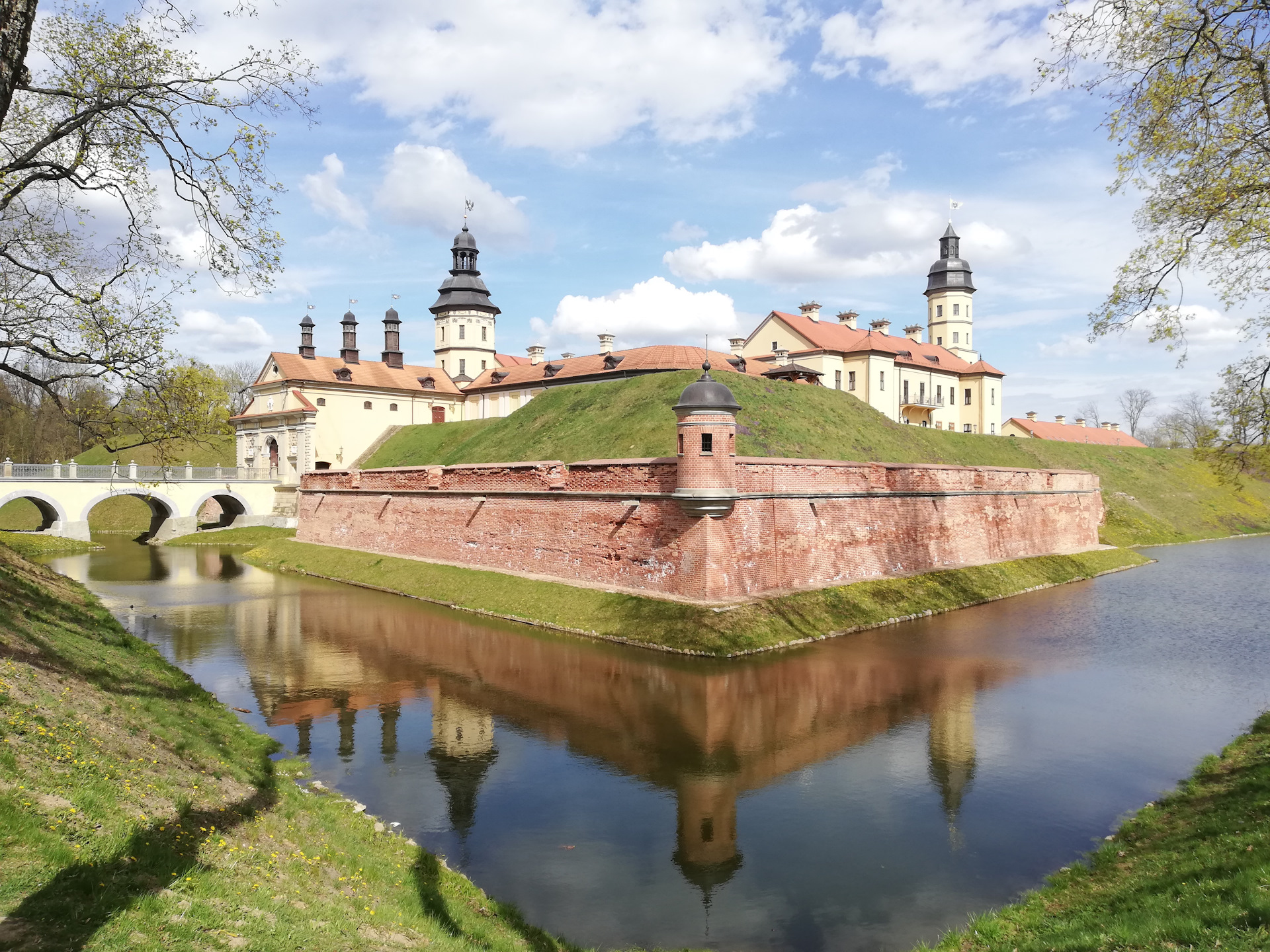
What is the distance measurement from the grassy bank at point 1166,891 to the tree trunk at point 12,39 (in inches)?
494

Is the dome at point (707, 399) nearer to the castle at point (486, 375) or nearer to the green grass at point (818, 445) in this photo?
the green grass at point (818, 445)

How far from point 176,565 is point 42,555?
8222 mm

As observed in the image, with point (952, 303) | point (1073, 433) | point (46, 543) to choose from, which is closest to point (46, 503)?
point (46, 543)

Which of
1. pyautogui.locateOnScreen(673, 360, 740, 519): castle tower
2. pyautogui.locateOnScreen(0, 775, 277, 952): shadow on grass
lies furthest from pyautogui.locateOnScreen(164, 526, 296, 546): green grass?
pyautogui.locateOnScreen(0, 775, 277, 952): shadow on grass

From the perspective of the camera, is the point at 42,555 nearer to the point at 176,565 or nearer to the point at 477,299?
the point at 176,565

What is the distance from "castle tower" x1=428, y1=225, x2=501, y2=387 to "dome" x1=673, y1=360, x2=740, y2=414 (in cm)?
4820

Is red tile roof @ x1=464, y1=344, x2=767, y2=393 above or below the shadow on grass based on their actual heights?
above

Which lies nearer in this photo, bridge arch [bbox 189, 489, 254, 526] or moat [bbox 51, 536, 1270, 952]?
moat [bbox 51, 536, 1270, 952]

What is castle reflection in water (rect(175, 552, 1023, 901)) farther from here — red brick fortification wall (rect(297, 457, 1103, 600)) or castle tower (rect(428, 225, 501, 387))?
castle tower (rect(428, 225, 501, 387))

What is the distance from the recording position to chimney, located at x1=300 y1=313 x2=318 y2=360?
5659cm

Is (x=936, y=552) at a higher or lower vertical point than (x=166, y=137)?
lower

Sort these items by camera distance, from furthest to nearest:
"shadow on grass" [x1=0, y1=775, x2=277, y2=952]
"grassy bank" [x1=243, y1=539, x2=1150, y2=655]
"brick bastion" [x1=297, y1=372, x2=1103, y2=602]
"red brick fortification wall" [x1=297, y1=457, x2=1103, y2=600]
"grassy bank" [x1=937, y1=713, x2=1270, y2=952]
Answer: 1. "red brick fortification wall" [x1=297, y1=457, x2=1103, y2=600]
2. "brick bastion" [x1=297, y1=372, x2=1103, y2=602]
3. "grassy bank" [x1=243, y1=539, x2=1150, y2=655]
4. "grassy bank" [x1=937, y1=713, x2=1270, y2=952]
5. "shadow on grass" [x1=0, y1=775, x2=277, y2=952]

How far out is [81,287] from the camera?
36.4 ft

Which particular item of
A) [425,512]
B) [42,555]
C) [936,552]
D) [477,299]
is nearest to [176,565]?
[42,555]
